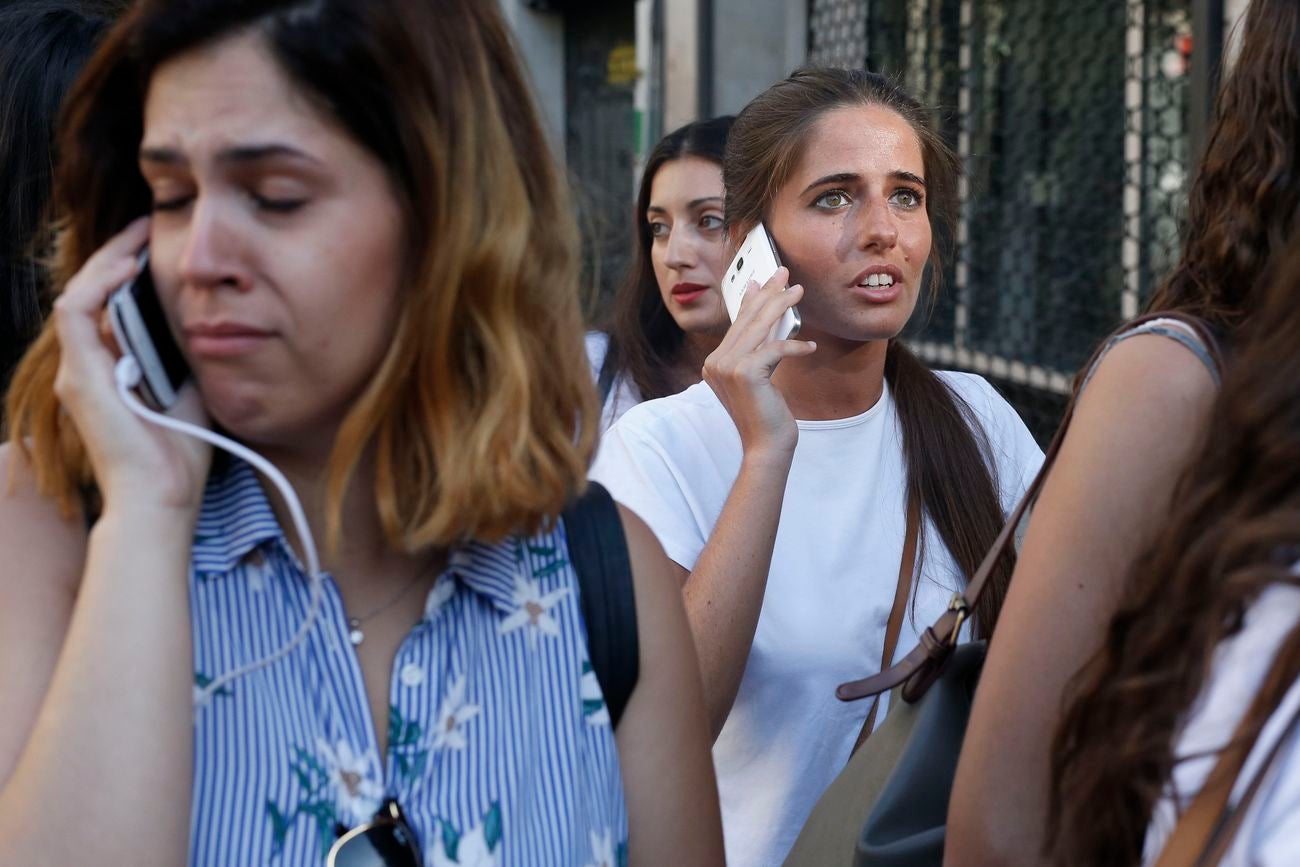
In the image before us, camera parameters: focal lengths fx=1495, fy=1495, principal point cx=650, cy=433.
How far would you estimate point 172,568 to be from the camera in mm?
1333

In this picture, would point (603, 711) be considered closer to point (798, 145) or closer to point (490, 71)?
point (490, 71)

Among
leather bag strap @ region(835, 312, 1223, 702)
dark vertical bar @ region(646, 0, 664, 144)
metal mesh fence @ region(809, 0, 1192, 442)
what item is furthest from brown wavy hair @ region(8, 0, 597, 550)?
dark vertical bar @ region(646, 0, 664, 144)

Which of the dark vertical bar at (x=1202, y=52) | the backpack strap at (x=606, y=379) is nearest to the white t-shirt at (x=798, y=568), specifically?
the backpack strap at (x=606, y=379)

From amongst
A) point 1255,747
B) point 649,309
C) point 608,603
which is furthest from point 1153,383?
point 649,309

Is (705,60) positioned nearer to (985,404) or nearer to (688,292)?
(688,292)

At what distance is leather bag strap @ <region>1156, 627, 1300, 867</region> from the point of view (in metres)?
1.14

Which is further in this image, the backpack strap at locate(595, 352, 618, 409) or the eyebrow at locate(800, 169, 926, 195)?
the backpack strap at locate(595, 352, 618, 409)

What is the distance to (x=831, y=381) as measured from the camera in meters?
2.56

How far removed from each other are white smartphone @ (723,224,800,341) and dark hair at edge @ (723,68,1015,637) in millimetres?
40

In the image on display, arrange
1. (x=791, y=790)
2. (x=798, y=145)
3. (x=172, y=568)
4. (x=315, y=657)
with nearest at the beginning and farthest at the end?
(x=172, y=568) < (x=315, y=657) < (x=791, y=790) < (x=798, y=145)

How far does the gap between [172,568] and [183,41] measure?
19.5 inches

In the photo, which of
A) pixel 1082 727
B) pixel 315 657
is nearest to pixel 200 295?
pixel 315 657

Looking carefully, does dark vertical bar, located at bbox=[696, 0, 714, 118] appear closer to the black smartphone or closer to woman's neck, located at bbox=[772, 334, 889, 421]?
woman's neck, located at bbox=[772, 334, 889, 421]

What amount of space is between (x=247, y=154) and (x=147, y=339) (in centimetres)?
20
